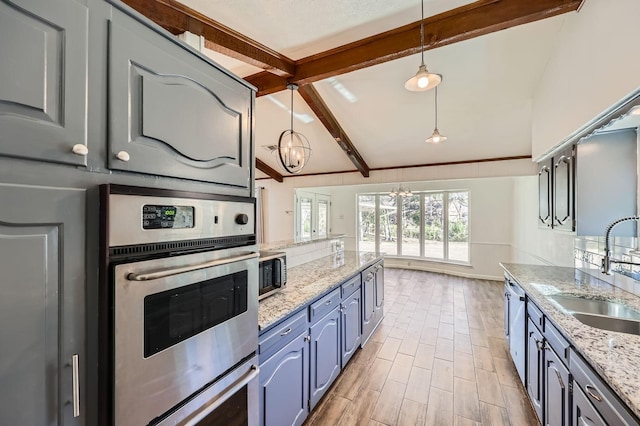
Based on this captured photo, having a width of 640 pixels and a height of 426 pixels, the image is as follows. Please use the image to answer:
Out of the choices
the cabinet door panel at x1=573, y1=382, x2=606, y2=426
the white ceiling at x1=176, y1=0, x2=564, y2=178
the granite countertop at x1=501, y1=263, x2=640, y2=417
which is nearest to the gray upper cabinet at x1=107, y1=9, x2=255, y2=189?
the white ceiling at x1=176, y1=0, x2=564, y2=178

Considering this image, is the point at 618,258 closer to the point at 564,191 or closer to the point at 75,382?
the point at 564,191

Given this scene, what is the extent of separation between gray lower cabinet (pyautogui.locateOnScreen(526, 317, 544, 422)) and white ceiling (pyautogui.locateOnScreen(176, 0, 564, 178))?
7.97 ft

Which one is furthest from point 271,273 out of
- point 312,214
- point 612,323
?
point 312,214

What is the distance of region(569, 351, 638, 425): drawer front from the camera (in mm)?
882

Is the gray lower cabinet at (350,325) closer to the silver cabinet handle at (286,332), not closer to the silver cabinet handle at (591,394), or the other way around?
the silver cabinet handle at (286,332)

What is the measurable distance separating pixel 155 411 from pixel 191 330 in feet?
0.80

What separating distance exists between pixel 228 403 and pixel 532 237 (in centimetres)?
523

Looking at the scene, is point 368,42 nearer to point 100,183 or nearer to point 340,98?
point 340,98

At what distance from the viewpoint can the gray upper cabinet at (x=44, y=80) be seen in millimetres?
606

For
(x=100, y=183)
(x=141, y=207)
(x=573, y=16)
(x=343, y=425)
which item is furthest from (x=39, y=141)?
(x=573, y=16)

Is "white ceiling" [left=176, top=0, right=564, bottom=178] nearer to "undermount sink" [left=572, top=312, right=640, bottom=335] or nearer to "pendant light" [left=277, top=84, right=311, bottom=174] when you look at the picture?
"pendant light" [left=277, top=84, right=311, bottom=174]

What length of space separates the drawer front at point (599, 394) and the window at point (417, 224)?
18.7ft

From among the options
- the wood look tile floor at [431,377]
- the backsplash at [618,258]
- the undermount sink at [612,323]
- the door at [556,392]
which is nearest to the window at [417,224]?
the wood look tile floor at [431,377]

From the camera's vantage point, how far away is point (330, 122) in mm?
4051
